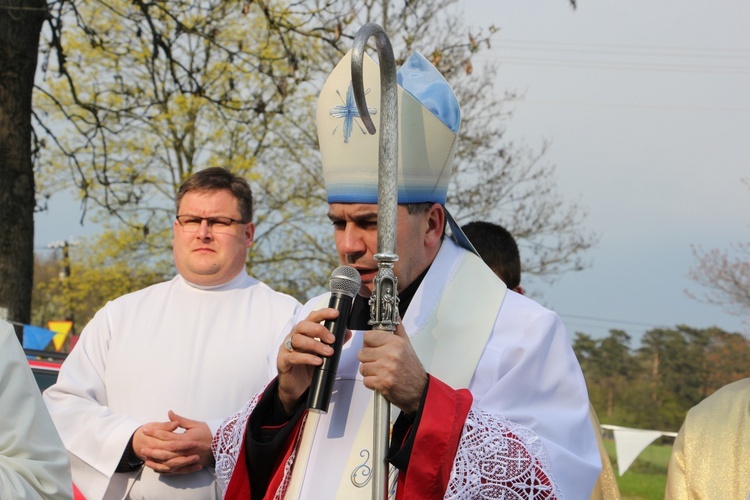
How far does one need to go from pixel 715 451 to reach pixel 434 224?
1.39 m

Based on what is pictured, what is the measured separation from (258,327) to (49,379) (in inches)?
60.1

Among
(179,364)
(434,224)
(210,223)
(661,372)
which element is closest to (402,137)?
(434,224)

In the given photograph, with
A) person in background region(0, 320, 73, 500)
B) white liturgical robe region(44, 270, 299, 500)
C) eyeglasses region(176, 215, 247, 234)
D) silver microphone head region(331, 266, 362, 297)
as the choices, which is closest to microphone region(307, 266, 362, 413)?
silver microphone head region(331, 266, 362, 297)

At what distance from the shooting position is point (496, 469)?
2.88 m

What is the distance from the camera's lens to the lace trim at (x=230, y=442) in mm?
3402

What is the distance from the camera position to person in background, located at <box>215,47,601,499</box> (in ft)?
9.44

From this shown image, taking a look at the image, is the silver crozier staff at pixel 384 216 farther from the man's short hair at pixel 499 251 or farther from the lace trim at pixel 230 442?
the man's short hair at pixel 499 251

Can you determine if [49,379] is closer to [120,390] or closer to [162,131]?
[120,390]

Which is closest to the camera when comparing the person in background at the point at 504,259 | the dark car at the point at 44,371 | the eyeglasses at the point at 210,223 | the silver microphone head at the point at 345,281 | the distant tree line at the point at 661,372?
the silver microphone head at the point at 345,281

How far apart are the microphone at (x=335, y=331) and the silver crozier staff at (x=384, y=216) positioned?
8 cm

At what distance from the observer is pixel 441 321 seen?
3.43m

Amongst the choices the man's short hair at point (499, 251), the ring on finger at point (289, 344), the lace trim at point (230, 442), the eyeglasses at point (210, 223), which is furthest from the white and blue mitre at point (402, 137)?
the eyeglasses at point (210, 223)

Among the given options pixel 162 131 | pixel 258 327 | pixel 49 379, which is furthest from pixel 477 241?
pixel 162 131

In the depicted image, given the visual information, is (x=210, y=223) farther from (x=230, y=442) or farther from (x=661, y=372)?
(x=661, y=372)
